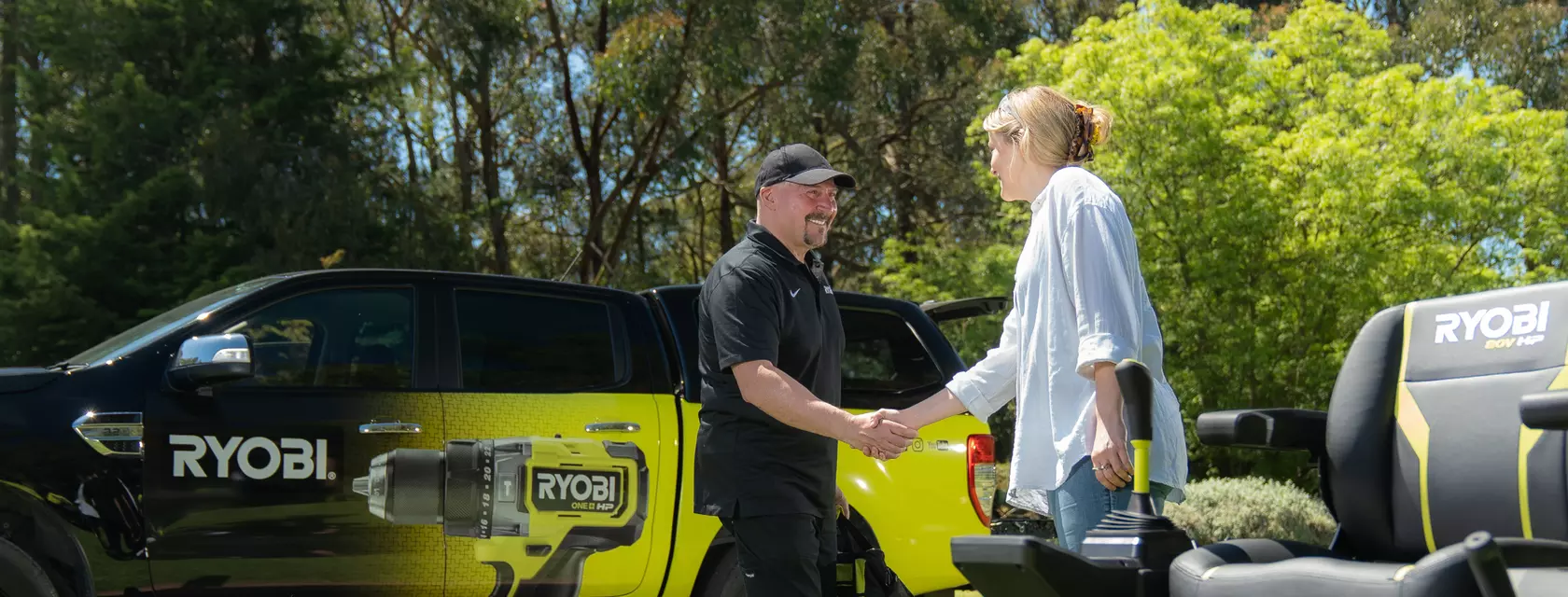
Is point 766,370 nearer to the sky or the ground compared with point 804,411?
nearer to the sky

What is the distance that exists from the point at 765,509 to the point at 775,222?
85 centimetres

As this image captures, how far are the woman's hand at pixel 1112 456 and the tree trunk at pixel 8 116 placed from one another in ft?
65.6

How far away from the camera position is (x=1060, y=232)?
342 cm

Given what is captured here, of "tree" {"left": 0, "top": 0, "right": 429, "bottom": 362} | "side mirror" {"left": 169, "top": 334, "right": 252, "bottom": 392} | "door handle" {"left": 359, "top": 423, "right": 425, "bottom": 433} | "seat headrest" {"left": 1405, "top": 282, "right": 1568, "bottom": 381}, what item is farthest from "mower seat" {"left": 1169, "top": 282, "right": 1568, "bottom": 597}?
"tree" {"left": 0, "top": 0, "right": 429, "bottom": 362}

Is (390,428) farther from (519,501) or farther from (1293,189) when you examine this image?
(1293,189)

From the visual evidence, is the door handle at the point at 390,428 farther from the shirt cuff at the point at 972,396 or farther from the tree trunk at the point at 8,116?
the tree trunk at the point at 8,116

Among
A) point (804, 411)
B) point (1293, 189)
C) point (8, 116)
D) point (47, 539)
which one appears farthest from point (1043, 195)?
point (8, 116)

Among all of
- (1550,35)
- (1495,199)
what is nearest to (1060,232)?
(1495,199)

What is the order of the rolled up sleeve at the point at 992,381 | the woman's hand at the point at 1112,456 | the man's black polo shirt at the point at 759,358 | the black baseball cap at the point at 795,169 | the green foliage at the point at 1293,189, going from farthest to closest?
the green foliage at the point at 1293,189, the black baseball cap at the point at 795,169, the man's black polo shirt at the point at 759,358, the rolled up sleeve at the point at 992,381, the woman's hand at the point at 1112,456

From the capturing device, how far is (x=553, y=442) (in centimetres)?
577

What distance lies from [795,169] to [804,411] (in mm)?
790

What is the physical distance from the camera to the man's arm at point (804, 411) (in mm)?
3961

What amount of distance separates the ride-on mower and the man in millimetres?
1048

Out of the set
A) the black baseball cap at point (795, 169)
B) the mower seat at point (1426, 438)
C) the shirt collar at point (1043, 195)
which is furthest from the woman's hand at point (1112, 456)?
the black baseball cap at point (795, 169)
